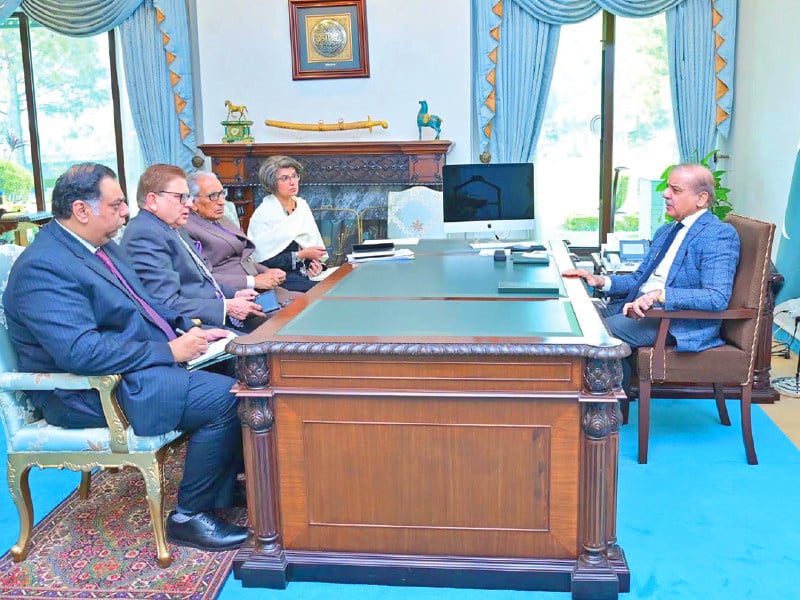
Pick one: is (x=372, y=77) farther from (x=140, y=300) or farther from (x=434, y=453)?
(x=434, y=453)

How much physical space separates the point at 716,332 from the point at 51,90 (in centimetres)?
616

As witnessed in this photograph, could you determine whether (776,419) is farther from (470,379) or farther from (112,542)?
(112,542)

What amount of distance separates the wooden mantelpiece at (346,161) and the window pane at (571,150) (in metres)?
0.88

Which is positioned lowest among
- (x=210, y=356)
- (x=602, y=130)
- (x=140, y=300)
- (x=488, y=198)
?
(x=210, y=356)

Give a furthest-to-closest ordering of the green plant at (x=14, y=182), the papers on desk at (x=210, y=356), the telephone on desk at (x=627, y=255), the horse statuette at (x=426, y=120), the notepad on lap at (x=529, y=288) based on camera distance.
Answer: the green plant at (x=14, y=182) < the horse statuette at (x=426, y=120) < the telephone on desk at (x=627, y=255) < the notepad on lap at (x=529, y=288) < the papers on desk at (x=210, y=356)

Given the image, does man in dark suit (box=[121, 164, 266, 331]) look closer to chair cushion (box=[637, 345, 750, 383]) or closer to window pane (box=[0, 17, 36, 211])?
chair cushion (box=[637, 345, 750, 383])

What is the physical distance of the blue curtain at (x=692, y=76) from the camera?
6.00m

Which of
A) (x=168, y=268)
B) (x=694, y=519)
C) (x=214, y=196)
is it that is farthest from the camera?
(x=214, y=196)

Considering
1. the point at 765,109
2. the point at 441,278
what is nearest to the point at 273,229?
the point at 441,278

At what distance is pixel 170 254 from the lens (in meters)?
3.15

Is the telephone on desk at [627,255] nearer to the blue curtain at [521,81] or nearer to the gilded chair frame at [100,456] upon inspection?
the blue curtain at [521,81]

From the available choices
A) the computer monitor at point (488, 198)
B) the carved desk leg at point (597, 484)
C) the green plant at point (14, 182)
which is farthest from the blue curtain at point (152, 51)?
the carved desk leg at point (597, 484)

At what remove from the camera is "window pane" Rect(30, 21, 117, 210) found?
23.0ft

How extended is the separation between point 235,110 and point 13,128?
227cm
